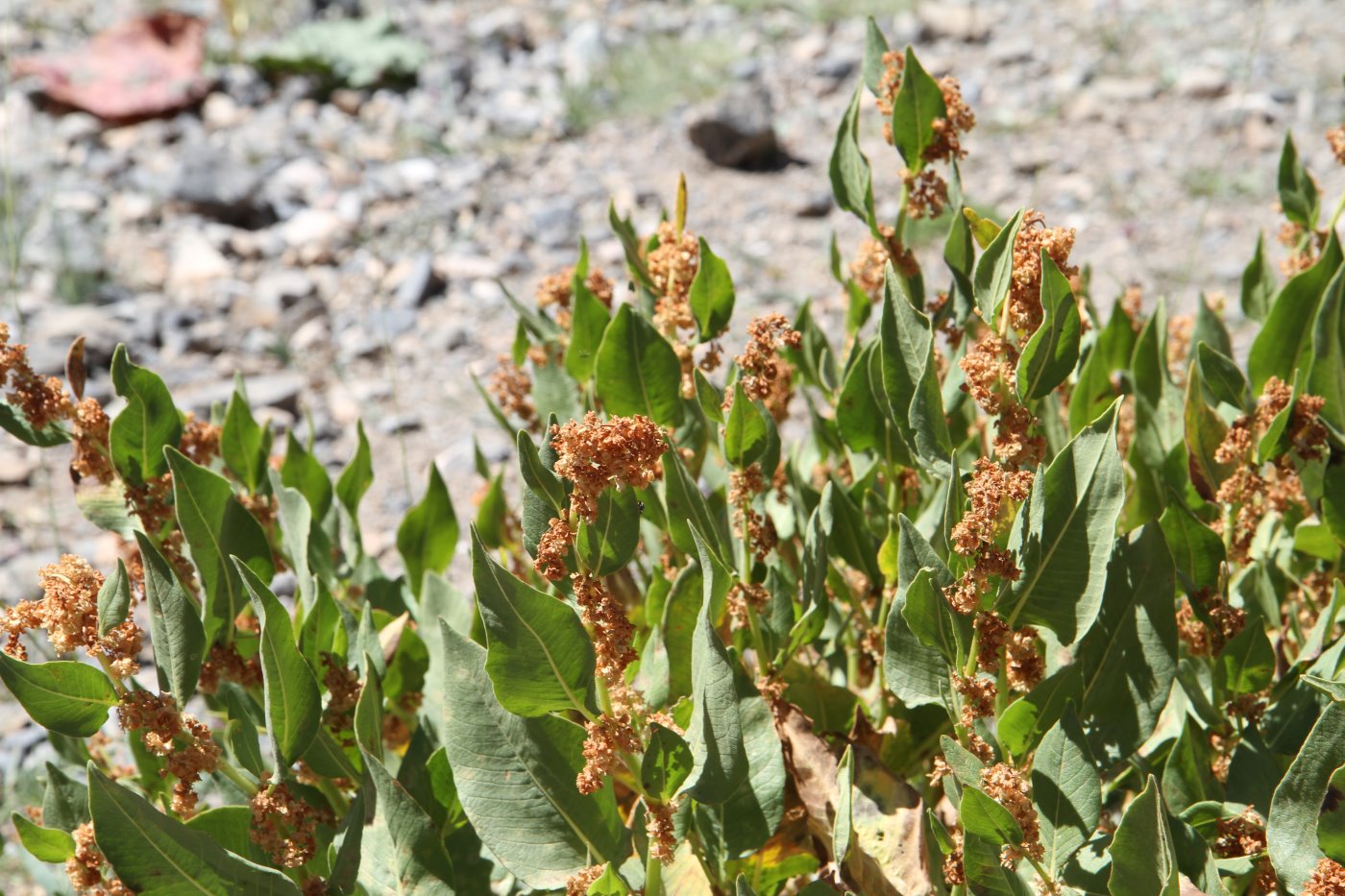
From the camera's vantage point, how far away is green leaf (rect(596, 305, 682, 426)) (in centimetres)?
184

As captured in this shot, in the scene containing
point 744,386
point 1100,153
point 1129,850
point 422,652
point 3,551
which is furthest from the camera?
point 1100,153

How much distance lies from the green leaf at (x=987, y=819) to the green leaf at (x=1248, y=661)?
514 mm

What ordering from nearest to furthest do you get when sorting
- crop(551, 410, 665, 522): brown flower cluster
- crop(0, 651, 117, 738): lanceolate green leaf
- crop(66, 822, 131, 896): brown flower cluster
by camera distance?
1. crop(551, 410, 665, 522): brown flower cluster
2. crop(0, 651, 117, 738): lanceolate green leaf
3. crop(66, 822, 131, 896): brown flower cluster

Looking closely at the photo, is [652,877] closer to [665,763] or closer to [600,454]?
[665,763]

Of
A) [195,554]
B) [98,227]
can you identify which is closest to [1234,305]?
[195,554]

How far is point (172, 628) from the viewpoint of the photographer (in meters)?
1.60

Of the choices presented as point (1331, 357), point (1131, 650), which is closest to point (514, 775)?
point (1131, 650)

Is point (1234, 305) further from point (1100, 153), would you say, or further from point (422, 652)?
point (422, 652)

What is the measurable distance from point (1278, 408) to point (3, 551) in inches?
140

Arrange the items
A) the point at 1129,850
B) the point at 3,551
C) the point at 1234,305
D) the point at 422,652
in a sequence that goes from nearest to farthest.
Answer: the point at 1129,850 → the point at 422,652 → the point at 3,551 → the point at 1234,305

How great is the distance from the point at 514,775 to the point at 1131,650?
Result: 814mm

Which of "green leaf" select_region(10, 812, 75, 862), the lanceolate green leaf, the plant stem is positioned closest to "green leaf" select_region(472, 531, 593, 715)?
the plant stem

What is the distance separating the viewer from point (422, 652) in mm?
2057

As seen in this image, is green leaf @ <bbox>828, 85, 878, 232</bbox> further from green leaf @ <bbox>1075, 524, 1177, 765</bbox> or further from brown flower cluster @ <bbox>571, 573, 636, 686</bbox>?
brown flower cluster @ <bbox>571, 573, 636, 686</bbox>
